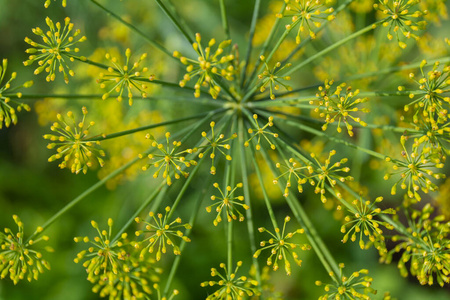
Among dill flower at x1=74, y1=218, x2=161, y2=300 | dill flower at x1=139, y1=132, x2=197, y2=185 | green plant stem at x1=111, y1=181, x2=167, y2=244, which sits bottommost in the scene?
dill flower at x1=74, y1=218, x2=161, y2=300

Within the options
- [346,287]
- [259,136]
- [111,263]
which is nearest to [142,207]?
[111,263]

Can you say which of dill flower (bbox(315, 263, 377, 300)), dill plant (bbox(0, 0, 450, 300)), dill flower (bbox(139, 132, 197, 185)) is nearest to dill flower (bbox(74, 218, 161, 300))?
dill plant (bbox(0, 0, 450, 300))

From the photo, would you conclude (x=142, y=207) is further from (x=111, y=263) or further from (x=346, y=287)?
(x=346, y=287)

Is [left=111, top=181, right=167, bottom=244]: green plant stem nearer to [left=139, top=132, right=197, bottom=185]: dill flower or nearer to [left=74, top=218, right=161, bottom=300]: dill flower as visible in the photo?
[left=74, top=218, right=161, bottom=300]: dill flower

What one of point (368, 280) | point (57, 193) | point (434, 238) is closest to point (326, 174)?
point (368, 280)

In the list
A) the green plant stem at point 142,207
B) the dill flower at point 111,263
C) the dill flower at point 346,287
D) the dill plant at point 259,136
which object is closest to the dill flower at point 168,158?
the dill plant at point 259,136

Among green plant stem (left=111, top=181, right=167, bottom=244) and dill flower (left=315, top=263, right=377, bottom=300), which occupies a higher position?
green plant stem (left=111, top=181, right=167, bottom=244)

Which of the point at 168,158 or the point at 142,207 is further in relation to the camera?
the point at 142,207

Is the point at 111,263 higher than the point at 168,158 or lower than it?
lower
